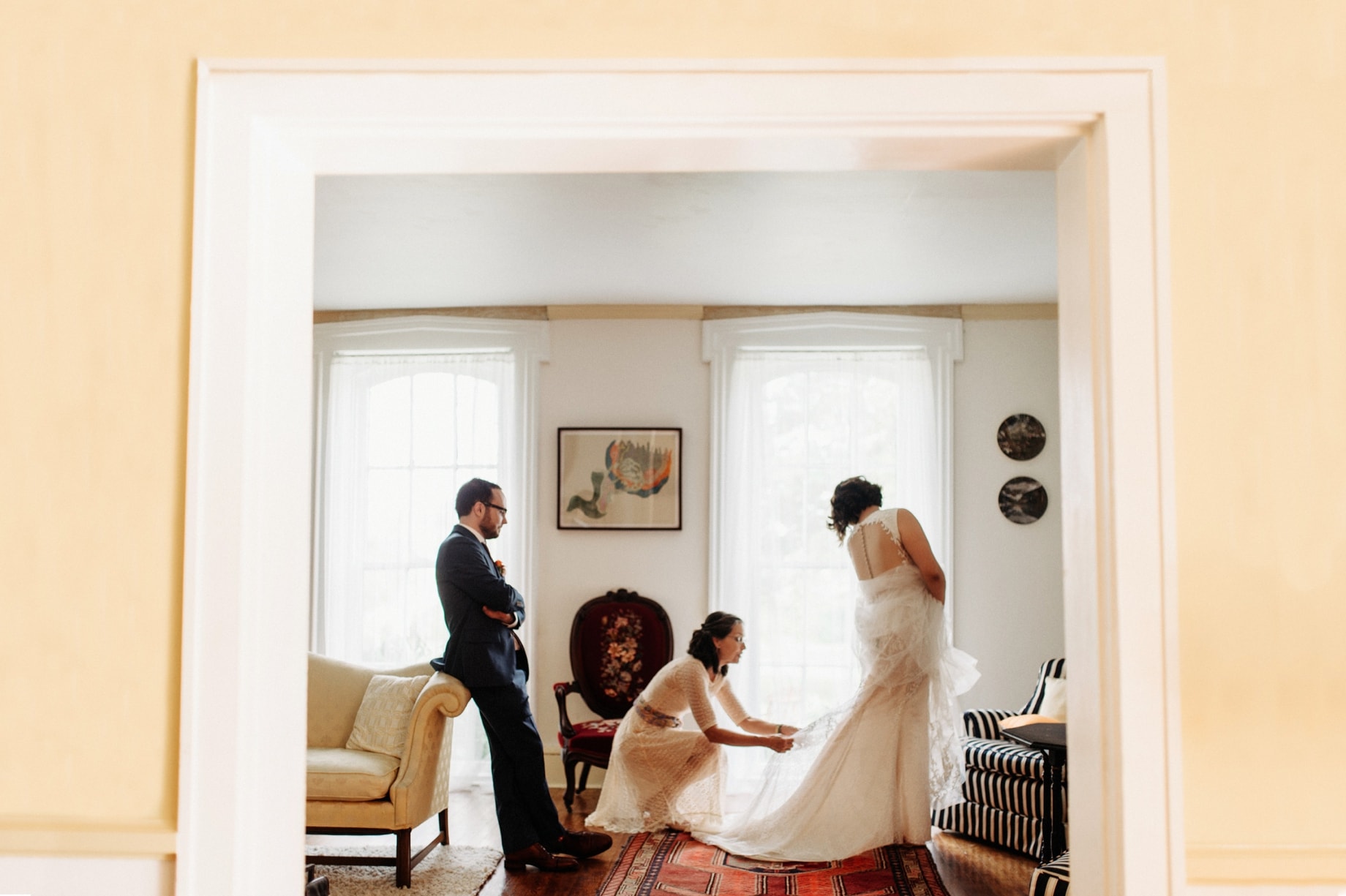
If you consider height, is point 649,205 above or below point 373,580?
above

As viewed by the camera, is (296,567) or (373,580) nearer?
(296,567)

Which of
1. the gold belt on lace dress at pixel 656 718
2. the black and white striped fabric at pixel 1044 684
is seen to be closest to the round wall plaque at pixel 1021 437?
the black and white striped fabric at pixel 1044 684

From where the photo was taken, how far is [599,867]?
4051 millimetres

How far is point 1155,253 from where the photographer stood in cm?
138

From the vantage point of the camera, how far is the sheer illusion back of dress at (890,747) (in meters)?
4.05

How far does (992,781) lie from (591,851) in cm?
179

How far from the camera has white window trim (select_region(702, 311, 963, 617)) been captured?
5.83 metres

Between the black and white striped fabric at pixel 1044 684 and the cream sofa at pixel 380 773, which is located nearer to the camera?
the cream sofa at pixel 380 773

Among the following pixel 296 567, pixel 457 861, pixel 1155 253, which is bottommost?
pixel 457 861

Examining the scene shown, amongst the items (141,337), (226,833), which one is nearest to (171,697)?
(226,833)

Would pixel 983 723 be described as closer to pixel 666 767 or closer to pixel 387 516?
pixel 666 767

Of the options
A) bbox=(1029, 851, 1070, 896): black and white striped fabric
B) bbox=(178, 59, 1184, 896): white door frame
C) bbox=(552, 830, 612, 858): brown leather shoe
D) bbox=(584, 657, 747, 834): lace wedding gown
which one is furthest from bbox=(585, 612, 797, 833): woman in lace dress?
bbox=(178, 59, 1184, 896): white door frame

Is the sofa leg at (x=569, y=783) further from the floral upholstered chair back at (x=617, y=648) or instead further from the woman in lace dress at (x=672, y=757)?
the woman in lace dress at (x=672, y=757)

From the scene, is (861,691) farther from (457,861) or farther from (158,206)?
(158,206)
